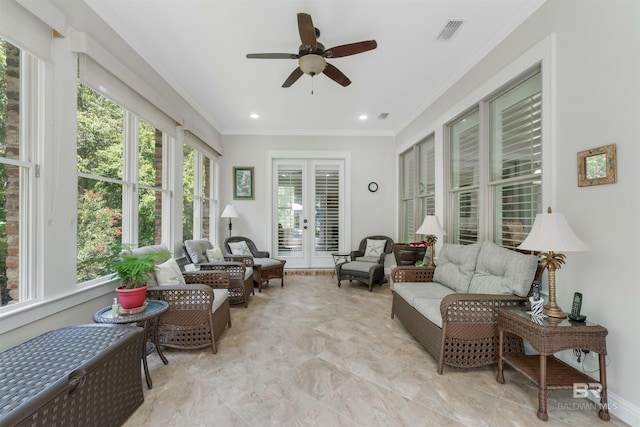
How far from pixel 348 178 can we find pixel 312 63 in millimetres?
3562

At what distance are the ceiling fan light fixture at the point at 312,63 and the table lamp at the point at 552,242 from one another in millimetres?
2114

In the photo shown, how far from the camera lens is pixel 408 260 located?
4.20m

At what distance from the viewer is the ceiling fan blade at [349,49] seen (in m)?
2.27

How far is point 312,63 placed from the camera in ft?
7.80

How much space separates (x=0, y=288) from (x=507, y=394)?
341 centimetres

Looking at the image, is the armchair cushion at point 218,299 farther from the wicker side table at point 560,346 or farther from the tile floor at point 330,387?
the wicker side table at point 560,346

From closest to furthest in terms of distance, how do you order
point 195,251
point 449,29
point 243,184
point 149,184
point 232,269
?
point 449,29
point 149,184
point 232,269
point 195,251
point 243,184

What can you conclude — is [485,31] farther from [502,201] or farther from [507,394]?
[507,394]

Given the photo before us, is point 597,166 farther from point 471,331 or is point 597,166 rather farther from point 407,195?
point 407,195

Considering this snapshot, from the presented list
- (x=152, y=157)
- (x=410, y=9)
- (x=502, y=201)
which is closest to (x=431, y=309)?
(x=502, y=201)

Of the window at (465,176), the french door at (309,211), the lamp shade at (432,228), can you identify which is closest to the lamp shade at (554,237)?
the window at (465,176)

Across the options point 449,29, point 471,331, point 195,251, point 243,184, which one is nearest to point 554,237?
point 471,331

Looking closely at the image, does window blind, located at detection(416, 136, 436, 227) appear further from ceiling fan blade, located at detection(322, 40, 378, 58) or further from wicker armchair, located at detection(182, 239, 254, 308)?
wicker armchair, located at detection(182, 239, 254, 308)

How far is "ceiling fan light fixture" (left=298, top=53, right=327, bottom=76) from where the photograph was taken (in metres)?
2.35
